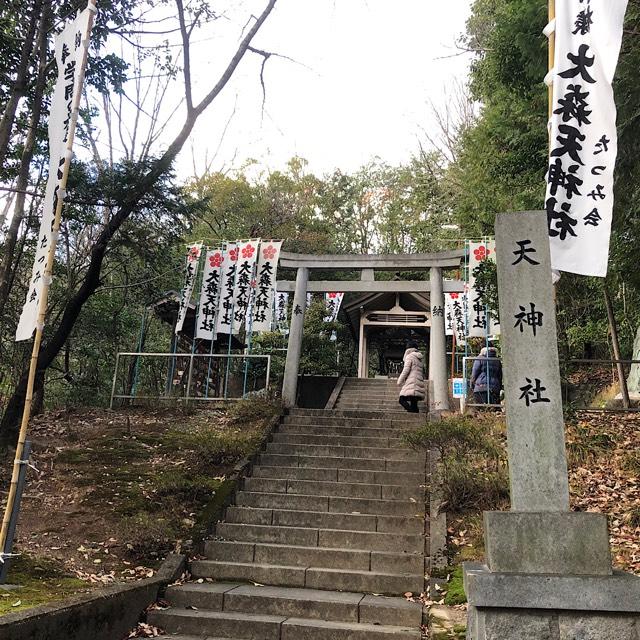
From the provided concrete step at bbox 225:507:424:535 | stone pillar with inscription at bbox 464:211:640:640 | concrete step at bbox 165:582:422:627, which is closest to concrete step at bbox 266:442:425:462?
concrete step at bbox 225:507:424:535

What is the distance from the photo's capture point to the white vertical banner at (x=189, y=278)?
1317cm

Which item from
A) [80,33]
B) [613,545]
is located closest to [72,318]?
[80,33]

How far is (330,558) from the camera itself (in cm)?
630

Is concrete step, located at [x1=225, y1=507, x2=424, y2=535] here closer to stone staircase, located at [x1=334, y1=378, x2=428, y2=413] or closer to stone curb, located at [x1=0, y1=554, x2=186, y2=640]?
stone curb, located at [x1=0, y1=554, x2=186, y2=640]

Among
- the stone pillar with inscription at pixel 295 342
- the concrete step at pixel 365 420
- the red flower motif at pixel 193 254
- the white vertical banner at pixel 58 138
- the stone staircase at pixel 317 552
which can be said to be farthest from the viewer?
the red flower motif at pixel 193 254

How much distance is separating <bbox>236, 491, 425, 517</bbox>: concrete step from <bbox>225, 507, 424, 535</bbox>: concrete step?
0.57 ft

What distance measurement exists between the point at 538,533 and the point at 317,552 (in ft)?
11.7

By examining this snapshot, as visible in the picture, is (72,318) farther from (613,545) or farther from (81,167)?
(613,545)

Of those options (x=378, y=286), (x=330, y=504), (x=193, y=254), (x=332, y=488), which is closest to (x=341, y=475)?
(x=332, y=488)

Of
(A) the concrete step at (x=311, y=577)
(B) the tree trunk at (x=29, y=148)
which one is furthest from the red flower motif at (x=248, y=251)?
(A) the concrete step at (x=311, y=577)

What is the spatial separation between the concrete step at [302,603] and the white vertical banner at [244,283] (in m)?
7.85

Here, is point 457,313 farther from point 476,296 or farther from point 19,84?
point 19,84

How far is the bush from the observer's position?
683cm

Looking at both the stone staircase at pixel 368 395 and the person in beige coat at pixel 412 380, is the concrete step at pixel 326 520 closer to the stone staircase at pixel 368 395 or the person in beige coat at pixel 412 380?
the person in beige coat at pixel 412 380
